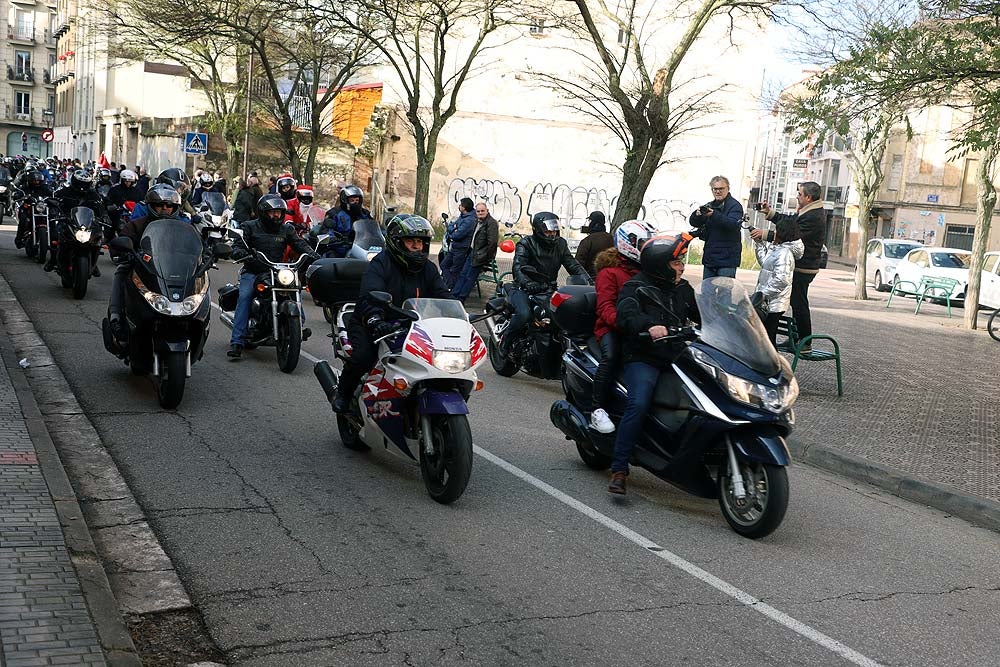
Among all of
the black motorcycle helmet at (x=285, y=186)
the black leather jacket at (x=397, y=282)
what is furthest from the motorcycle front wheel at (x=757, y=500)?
the black motorcycle helmet at (x=285, y=186)

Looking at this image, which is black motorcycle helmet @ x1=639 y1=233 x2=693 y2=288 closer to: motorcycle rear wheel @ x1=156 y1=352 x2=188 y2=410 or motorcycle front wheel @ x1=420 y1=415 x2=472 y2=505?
motorcycle front wheel @ x1=420 y1=415 x2=472 y2=505

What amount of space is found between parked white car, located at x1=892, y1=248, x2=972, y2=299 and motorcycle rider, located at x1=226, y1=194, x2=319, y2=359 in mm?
22598

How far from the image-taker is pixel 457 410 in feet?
20.1

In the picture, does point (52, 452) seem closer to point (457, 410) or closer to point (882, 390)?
point (457, 410)

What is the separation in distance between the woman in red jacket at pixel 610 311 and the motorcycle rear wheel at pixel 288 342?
4.13 m

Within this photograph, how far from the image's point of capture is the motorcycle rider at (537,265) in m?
11.3

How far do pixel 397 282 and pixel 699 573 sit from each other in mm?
2670

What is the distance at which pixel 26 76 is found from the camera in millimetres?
94875

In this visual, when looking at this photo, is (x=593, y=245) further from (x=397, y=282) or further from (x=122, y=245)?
(x=397, y=282)

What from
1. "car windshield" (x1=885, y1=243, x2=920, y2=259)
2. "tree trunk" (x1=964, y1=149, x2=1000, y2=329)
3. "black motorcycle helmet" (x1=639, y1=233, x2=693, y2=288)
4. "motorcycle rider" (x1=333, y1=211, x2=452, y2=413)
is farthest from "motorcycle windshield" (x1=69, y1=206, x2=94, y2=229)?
"car windshield" (x1=885, y1=243, x2=920, y2=259)

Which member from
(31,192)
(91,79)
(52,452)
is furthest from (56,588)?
(91,79)

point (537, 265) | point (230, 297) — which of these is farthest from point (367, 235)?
point (537, 265)

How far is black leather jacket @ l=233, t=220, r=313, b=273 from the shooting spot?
1093 centimetres

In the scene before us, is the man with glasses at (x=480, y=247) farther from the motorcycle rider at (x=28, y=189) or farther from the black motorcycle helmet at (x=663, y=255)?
the black motorcycle helmet at (x=663, y=255)
